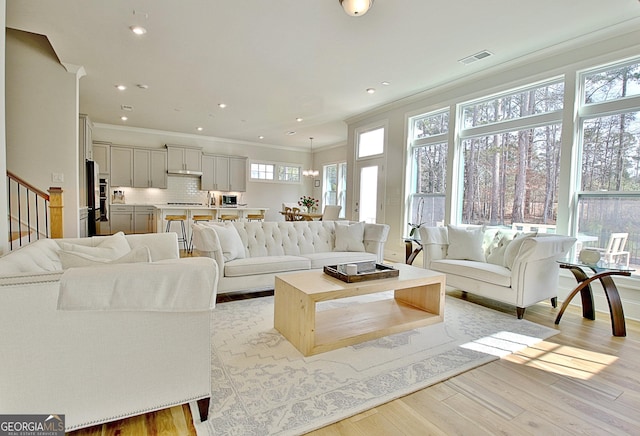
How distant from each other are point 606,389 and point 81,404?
9.43ft

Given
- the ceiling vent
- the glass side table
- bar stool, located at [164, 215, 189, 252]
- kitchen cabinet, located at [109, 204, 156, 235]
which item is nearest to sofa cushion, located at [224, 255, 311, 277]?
the glass side table

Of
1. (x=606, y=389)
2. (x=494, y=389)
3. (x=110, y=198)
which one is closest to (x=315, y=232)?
(x=494, y=389)

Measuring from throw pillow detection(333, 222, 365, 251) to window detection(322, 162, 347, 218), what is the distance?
16.4 feet

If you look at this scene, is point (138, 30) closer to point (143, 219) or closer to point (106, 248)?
point (106, 248)

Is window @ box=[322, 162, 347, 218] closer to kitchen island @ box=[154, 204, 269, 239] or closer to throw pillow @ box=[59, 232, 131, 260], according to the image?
kitchen island @ box=[154, 204, 269, 239]

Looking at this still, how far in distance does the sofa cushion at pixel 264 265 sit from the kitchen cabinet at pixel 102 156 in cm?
630

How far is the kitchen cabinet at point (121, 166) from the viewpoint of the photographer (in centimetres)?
799

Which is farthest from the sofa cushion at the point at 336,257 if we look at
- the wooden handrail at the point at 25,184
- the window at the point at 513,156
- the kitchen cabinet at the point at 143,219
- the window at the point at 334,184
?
the kitchen cabinet at the point at 143,219

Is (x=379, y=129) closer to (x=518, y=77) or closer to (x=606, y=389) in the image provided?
(x=518, y=77)

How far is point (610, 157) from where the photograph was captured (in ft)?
11.5

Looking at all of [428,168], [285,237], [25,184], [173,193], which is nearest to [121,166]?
[173,193]

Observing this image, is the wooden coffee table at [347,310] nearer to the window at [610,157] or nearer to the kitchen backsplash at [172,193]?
the window at [610,157]

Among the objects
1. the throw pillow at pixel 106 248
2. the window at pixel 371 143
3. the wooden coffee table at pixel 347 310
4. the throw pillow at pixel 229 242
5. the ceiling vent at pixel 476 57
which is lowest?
the wooden coffee table at pixel 347 310

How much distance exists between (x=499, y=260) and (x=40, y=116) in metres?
6.16
